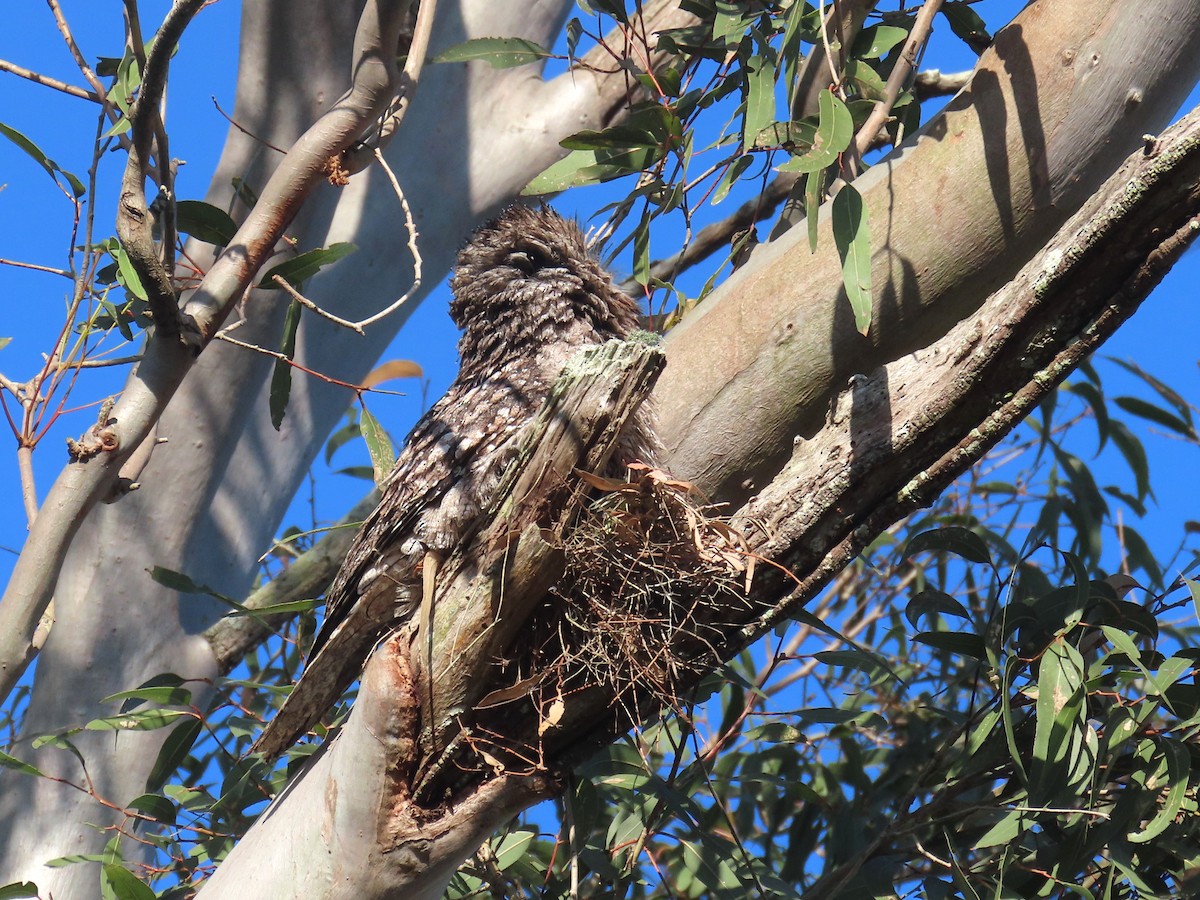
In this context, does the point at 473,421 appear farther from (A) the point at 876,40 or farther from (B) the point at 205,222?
(A) the point at 876,40

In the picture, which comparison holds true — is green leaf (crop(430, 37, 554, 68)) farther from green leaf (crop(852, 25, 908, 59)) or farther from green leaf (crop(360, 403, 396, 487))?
green leaf (crop(360, 403, 396, 487))

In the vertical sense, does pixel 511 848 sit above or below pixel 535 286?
below

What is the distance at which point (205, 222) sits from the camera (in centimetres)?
224

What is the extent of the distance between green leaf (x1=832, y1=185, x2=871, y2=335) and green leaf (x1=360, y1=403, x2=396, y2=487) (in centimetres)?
107

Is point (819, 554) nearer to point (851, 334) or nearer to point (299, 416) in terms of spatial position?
point (851, 334)

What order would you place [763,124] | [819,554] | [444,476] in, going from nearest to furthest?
[819,554] < [444,476] < [763,124]

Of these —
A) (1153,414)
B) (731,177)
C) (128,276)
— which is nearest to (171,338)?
(128,276)

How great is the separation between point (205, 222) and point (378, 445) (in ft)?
1.84

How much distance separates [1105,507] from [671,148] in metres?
1.42

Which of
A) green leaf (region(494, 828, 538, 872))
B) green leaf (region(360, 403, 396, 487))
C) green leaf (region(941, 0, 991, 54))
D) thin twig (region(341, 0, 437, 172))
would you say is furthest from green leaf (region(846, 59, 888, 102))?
green leaf (region(494, 828, 538, 872))

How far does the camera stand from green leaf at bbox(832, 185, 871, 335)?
1.69m

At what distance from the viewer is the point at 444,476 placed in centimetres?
197

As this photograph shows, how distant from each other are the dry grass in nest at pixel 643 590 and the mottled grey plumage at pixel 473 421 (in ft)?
0.56

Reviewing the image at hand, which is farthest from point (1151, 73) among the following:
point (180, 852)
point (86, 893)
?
point (86, 893)
